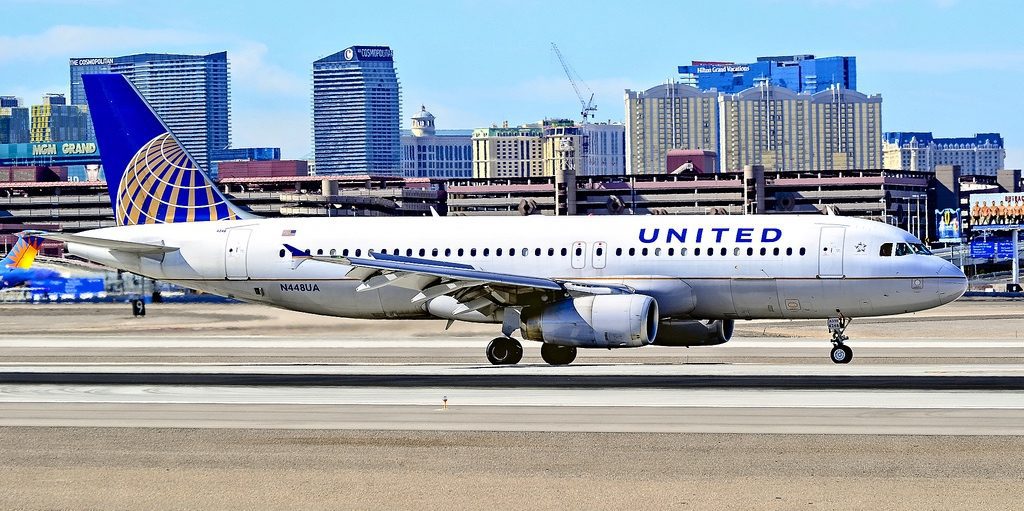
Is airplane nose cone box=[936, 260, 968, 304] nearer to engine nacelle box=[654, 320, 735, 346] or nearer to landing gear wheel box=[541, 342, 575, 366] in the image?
engine nacelle box=[654, 320, 735, 346]

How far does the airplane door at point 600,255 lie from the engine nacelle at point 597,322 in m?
3.04

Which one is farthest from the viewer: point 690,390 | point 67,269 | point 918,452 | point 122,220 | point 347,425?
point 67,269

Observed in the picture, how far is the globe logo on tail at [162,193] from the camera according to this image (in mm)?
51625

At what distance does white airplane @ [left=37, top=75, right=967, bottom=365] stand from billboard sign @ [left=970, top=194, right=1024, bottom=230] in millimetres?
145263

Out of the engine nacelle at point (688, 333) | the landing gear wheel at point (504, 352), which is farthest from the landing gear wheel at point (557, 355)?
the engine nacelle at point (688, 333)

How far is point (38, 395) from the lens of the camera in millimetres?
35406

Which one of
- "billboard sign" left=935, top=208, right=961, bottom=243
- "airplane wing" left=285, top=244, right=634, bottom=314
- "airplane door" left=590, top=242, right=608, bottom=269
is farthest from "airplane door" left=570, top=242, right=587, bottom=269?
"billboard sign" left=935, top=208, right=961, bottom=243

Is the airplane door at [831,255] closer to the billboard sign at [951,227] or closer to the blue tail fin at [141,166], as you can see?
the blue tail fin at [141,166]

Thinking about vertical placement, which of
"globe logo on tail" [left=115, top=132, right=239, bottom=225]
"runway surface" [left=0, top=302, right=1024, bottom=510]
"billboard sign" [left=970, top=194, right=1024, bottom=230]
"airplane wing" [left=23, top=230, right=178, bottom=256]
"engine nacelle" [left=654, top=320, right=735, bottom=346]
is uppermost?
"billboard sign" [left=970, top=194, right=1024, bottom=230]

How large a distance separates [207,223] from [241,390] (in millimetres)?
15511

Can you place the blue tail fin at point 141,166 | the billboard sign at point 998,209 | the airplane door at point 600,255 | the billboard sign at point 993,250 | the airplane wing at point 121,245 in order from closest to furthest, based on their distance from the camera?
the airplane door at point 600,255
the airplane wing at point 121,245
the blue tail fin at point 141,166
the billboard sign at point 993,250
the billboard sign at point 998,209

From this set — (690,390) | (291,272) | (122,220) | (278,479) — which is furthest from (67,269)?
(278,479)

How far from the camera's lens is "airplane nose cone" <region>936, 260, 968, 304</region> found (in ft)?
141

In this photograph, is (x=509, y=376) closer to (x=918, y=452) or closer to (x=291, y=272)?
(x=291, y=272)
